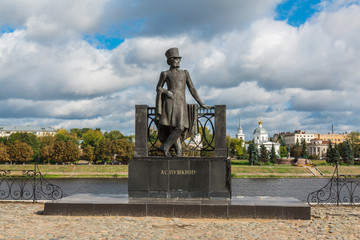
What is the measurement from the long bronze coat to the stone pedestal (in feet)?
3.62

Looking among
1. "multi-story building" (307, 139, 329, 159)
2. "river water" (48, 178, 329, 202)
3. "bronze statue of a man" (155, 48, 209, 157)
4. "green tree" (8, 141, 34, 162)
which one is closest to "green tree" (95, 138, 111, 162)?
"green tree" (8, 141, 34, 162)

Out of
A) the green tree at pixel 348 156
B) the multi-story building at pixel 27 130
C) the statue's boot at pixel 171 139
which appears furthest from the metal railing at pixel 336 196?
the multi-story building at pixel 27 130

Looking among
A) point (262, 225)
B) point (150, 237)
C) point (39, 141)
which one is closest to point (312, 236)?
point (262, 225)

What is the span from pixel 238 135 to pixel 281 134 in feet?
93.4

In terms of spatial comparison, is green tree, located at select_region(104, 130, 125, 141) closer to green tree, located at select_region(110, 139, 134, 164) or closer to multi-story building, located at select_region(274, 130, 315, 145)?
green tree, located at select_region(110, 139, 134, 164)

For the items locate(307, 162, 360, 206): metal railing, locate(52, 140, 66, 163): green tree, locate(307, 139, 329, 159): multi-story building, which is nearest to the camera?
locate(307, 162, 360, 206): metal railing

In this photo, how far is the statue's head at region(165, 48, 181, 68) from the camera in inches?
448

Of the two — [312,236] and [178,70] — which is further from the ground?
[178,70]

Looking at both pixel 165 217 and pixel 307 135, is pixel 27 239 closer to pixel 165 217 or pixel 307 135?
pixel 165 217

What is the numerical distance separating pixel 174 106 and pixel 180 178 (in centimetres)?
207

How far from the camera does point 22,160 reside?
224 feet

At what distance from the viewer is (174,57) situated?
1136 centimetres

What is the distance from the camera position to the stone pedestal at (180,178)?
1070cm

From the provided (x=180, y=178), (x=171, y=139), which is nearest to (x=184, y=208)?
(x=180, y=178)
